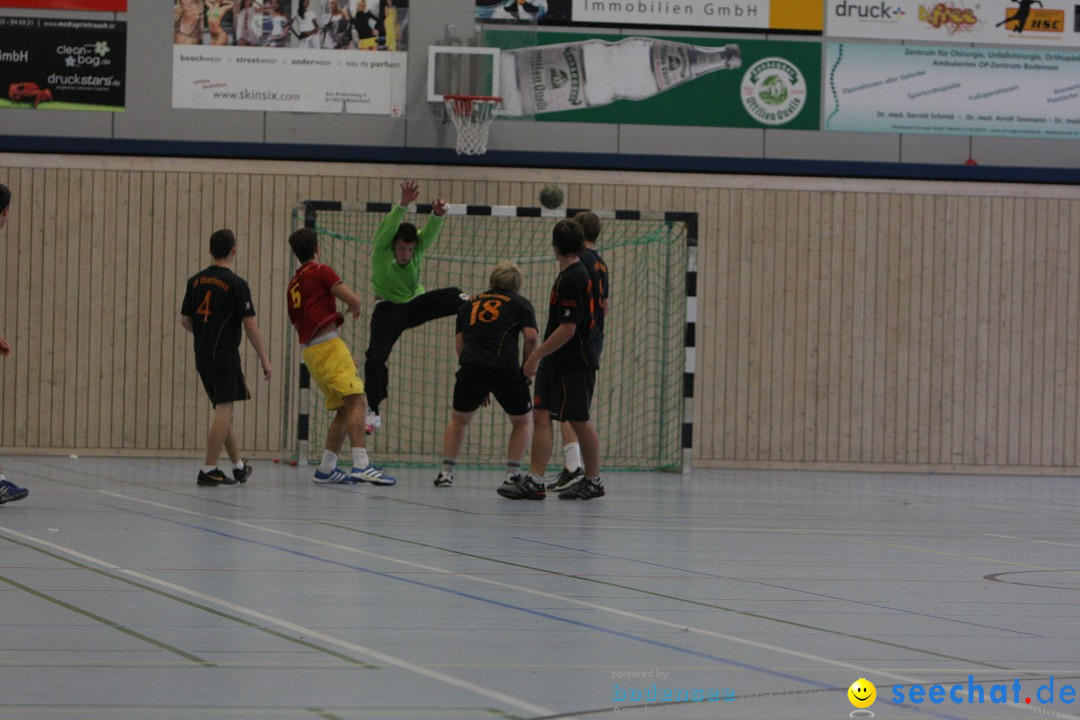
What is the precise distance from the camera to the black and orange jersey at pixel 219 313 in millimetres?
10477

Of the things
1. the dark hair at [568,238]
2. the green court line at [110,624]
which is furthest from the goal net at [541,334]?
the green court line at [110,624]

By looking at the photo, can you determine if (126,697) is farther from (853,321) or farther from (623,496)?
(853,321)

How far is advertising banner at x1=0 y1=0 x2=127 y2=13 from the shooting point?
15.6 meters

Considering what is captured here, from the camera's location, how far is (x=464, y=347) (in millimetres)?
10438

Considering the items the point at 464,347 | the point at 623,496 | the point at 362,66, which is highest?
the point at 362,66

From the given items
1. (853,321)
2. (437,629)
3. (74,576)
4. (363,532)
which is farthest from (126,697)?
(853,321)

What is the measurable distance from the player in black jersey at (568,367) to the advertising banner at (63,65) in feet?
Answer: 25.5

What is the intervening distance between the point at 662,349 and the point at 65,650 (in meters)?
12.3

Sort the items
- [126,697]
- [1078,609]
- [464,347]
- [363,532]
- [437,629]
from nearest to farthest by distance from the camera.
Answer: [126,697]
[437,629]
[1078,609]
[363,532]
[464,347]

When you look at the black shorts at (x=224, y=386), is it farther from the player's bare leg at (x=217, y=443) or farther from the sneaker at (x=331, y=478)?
the sneaker at (x=331, y=478)

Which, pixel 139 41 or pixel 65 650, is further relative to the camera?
pixel 139 41

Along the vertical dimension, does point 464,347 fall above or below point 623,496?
above

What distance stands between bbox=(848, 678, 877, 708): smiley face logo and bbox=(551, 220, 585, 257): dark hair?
21.3 ft

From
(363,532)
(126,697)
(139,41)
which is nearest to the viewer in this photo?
(126,697)
